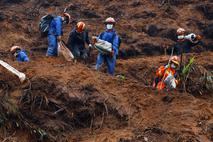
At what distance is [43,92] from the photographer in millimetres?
9273

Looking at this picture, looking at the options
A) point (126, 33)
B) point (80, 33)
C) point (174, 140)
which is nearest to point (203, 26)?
point (126, 33)

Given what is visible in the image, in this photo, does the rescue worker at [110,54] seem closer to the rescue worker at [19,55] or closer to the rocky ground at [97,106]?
the rocky ground at [97,106]

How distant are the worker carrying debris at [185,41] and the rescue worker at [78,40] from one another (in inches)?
91.4

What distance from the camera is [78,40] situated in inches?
495

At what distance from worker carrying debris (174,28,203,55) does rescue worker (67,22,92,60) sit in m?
2.32

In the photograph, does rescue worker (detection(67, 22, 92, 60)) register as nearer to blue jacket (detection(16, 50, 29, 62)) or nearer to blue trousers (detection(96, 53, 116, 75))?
blue trousers (detection(96, 53, 116, 75))

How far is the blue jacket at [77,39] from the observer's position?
41.0 ft

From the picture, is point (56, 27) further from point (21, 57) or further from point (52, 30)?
point (21, 57)

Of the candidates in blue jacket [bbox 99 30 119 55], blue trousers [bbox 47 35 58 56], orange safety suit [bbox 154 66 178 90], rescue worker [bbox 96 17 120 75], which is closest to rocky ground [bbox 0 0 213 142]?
orange safety suit [bbox 154 66 178 90]

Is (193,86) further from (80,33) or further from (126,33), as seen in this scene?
(126,33)

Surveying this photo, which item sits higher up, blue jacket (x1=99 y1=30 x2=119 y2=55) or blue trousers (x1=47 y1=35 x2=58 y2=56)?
blue jacket (x1=99 y1=30 x2=119 y2=55)

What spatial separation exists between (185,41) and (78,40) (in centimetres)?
281

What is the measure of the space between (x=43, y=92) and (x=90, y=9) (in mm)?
7739

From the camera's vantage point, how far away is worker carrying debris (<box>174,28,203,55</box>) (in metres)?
13.5
